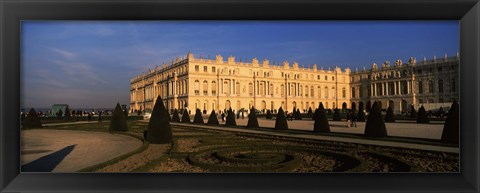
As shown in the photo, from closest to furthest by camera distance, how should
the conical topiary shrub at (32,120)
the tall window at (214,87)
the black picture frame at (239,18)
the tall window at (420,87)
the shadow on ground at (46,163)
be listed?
the black picture frame at (239,18) < the shadow on ground at (46,163) < the conical topiary shrub at (32,120) < the tall window at (420,87) < the tall window at (214,87)

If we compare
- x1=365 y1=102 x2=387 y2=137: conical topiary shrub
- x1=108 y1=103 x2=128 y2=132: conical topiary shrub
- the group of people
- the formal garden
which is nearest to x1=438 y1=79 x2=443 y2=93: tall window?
the group of people

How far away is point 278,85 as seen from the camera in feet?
146

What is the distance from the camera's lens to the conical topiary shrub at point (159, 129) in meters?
10.1

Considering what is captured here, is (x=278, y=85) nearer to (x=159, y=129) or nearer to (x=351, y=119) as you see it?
(x=351, y=119)

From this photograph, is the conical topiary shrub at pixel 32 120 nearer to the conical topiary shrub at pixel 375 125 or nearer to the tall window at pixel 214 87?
the conical topiary shrub at pixel 375 125

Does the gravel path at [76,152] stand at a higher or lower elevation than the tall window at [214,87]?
lower

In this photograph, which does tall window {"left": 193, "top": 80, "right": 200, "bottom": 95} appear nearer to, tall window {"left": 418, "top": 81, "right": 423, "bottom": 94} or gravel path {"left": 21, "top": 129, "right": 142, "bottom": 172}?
tall window {"left": 418, "top": 81, "right": 423, "bottom": 94}

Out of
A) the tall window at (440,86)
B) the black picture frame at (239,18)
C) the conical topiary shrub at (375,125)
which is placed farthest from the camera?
the tall window at (440,86)

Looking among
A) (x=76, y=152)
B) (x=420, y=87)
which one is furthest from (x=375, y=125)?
(x=420, y=87)

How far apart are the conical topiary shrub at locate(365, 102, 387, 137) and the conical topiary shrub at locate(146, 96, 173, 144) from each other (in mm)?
6404

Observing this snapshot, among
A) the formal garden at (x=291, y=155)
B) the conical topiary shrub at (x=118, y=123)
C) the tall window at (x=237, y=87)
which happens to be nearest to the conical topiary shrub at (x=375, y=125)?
the formal garden at (x=291, y=155)

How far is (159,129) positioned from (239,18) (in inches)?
239

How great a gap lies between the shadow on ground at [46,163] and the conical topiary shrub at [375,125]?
8.91 metres

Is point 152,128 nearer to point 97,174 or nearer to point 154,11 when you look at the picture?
point 97,174
